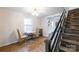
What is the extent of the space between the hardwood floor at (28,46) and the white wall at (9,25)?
7 centimetres

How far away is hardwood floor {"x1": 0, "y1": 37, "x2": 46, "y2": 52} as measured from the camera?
115 cm

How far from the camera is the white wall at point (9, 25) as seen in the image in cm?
112

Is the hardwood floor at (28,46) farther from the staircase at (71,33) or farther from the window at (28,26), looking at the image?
the staircase at (71,33)

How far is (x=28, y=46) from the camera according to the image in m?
1.22

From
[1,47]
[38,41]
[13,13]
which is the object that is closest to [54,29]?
[38,41]

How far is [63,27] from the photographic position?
1390 millimetres

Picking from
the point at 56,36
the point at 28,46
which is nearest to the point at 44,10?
the point at 56,36

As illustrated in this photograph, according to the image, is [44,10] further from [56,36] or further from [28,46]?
[28,46]

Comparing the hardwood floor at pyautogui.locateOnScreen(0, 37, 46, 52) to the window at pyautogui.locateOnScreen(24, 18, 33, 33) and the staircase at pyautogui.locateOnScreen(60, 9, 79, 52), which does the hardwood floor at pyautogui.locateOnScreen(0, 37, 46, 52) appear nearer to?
the window at pyautogui.locateOnScreen(24, 18, 33, 33)

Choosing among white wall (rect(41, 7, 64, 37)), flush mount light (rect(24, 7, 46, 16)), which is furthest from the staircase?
flush mount light (rect(24, 7, 46, 16))

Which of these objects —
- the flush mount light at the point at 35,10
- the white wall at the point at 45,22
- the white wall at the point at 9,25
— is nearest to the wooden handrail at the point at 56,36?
the white wall at the point at 45,22

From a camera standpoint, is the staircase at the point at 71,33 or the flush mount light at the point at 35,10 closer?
the flush mount light at the point at 35,10
